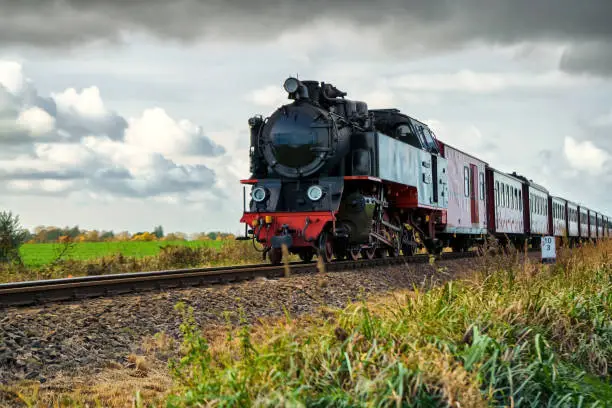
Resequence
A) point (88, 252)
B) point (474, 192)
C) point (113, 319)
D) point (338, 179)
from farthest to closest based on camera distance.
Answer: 1. point (88, 252)
2. point (474, 192)
3. point (338, 179)
4. point (113, 319)

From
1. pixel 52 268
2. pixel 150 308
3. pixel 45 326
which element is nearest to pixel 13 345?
pixel 45 326

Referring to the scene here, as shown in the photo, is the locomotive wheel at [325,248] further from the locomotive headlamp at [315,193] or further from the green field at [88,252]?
the green field at [88,252]

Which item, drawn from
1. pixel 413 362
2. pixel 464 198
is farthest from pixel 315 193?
pixel 413 362

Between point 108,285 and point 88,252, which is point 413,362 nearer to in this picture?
point 108,285

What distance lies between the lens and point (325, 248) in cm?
1509

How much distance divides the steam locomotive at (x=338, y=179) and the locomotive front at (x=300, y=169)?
0.07 ft

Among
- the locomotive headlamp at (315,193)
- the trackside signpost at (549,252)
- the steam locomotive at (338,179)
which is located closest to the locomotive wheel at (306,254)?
the steam locomotive at (338,179)

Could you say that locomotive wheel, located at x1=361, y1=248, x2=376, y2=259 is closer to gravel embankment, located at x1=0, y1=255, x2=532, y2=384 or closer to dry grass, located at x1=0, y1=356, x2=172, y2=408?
gravel embankment, located at x1=0, y1=255, x2=532, y2=384

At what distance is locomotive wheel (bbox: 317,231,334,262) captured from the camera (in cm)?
1501

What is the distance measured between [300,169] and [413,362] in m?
11.5

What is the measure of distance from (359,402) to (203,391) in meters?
0.94

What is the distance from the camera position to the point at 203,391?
14.2ft

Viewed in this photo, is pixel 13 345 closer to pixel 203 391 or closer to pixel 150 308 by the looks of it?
pixel 150 308

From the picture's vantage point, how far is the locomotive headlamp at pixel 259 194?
51.8 ft
